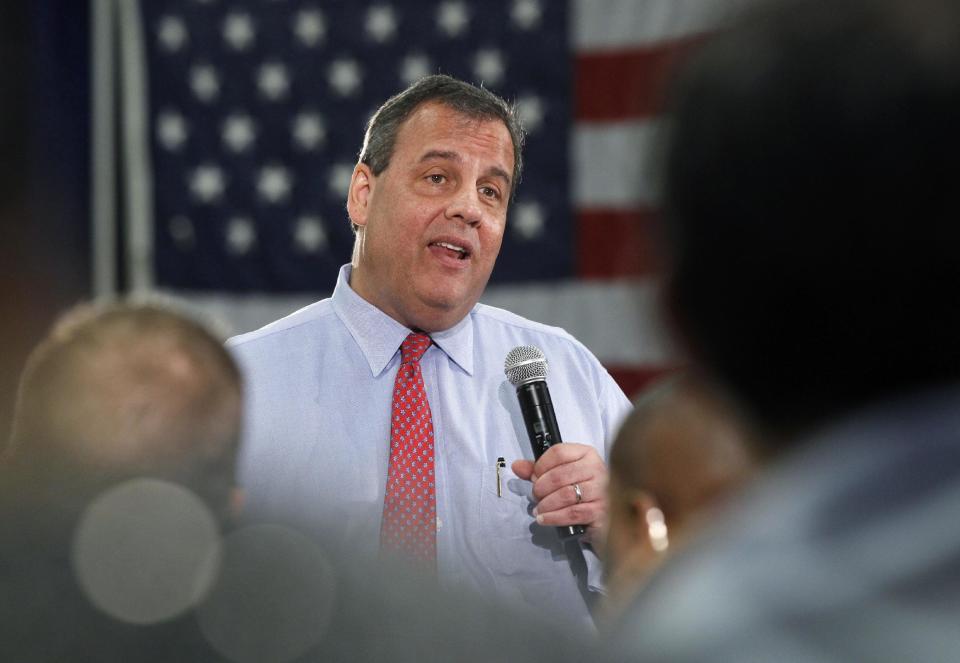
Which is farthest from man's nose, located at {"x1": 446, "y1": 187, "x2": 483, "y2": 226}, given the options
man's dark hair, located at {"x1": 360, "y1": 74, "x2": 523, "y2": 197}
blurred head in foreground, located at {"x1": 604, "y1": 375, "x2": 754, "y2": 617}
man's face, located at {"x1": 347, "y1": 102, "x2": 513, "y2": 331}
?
blurred head in foreground, located at {"x1": 604, "y1": 375, "x2": 754, "y2": 617}

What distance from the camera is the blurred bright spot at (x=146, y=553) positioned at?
18.6 inches

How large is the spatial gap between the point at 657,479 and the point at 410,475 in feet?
3.58

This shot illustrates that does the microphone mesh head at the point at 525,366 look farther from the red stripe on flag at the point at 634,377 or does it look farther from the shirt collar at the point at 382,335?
the red stripe on flag at the point at 634,377

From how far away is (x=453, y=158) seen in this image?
2.38 metres

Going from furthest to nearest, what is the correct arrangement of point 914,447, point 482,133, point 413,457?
1. point 482,133
2. point 413,457
3. point 914,447

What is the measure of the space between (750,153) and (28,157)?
3933 mm

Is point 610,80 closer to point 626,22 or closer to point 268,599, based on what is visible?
point 626,22

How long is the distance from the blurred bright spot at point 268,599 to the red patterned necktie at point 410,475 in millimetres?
1535

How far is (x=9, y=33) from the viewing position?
4.10m

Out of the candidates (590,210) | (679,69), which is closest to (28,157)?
(590,210)

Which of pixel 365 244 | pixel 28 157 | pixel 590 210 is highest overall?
pixel 28 157

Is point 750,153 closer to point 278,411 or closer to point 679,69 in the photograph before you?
point 679,69

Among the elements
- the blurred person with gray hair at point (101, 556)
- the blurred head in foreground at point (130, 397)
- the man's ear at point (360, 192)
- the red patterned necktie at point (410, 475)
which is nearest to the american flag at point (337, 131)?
the man's ear at point (360, 192)

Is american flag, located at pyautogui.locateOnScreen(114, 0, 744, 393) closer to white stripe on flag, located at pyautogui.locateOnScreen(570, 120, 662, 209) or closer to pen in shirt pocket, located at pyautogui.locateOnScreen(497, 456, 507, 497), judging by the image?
white stripe on flag, located at pyautogui.locateOnScreen(570, 120, 662, 209)
